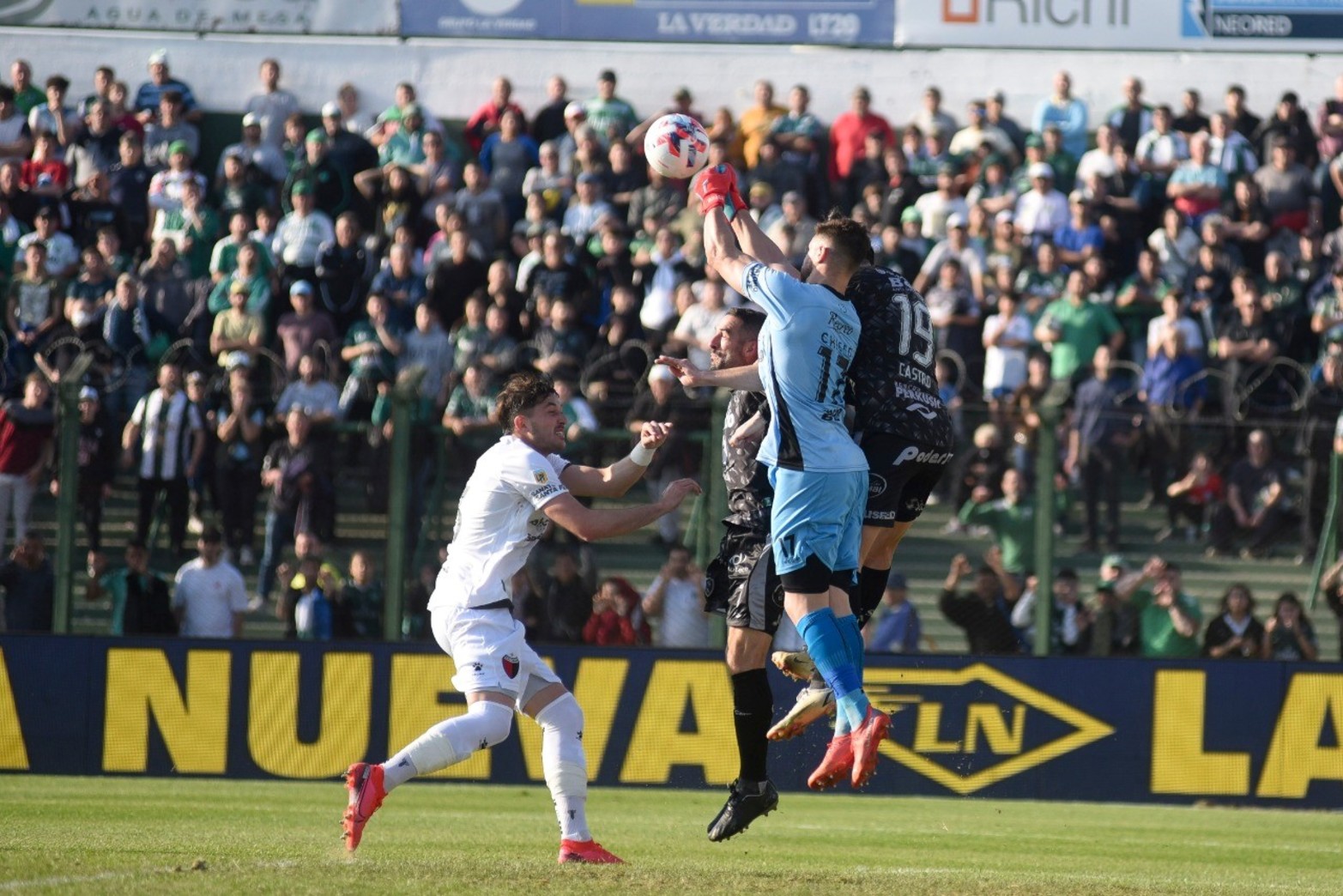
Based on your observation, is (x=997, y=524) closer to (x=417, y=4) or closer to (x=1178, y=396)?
(x=1178, y=396)

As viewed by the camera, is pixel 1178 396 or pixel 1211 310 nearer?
pixel 1178 396

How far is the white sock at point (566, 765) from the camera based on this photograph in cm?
786

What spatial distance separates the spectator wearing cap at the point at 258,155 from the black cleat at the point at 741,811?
12.6 metres

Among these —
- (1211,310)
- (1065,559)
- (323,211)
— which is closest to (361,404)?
(323,211)

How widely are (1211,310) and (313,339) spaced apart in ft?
27.0

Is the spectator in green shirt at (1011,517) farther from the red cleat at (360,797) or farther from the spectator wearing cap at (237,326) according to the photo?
the red cleat at (360,797)

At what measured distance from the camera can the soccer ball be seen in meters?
8.58

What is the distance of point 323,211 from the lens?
1867 cm

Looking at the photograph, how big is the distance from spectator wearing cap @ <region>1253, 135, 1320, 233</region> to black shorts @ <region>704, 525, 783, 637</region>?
11.2 metres

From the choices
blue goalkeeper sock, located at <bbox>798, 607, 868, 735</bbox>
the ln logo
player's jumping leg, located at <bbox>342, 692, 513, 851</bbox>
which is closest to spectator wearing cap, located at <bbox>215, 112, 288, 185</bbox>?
the ln logo

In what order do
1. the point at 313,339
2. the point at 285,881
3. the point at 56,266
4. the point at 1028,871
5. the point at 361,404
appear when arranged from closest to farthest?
the point at 285,881 → the point at 1028,871 → the point at 361,404 → the point at 313,339 → the point at 56,266

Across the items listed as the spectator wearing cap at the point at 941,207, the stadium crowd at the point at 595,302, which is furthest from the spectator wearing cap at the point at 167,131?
the spectator wearing cap at the point at 941,207

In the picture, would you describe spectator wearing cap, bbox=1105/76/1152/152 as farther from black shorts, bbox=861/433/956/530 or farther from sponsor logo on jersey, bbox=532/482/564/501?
sponsor logo on jersey, bbox=532/482/564/501

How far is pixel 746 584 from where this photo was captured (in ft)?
28.4
